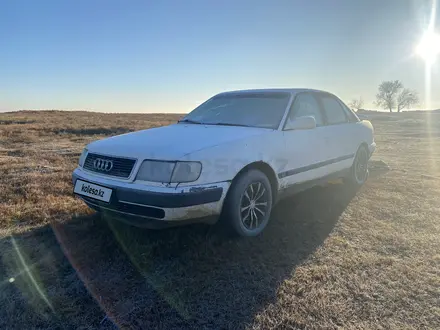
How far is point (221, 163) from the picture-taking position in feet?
9.83

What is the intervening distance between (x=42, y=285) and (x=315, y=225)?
2688mm

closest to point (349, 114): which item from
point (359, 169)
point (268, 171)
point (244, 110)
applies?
point (359, 169)

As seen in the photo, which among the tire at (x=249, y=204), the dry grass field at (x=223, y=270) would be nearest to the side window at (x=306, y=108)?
the tire at (x=249, y=204)

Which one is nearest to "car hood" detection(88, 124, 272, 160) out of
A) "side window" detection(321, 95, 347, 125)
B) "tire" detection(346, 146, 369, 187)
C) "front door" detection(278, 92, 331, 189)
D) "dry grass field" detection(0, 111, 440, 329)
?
"front door" detection(278, 92, 331, 189)

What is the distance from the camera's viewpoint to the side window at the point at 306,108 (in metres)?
4.09

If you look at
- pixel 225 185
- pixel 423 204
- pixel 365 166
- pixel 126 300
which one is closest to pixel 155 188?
pixel 225 185

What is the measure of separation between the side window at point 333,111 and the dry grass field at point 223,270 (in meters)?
1.21

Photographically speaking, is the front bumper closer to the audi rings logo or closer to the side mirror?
the audi rings logo

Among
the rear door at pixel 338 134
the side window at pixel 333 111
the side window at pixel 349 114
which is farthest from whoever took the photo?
the side window at pixel 349 114

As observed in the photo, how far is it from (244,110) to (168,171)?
168cm

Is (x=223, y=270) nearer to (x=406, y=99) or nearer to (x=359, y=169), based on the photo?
(x=359, y=169)

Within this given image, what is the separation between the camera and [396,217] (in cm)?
408

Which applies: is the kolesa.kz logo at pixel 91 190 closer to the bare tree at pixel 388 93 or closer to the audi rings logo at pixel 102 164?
the audi rings logo at pixel 102 164

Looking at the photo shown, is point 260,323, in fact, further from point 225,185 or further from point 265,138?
point 265,138
